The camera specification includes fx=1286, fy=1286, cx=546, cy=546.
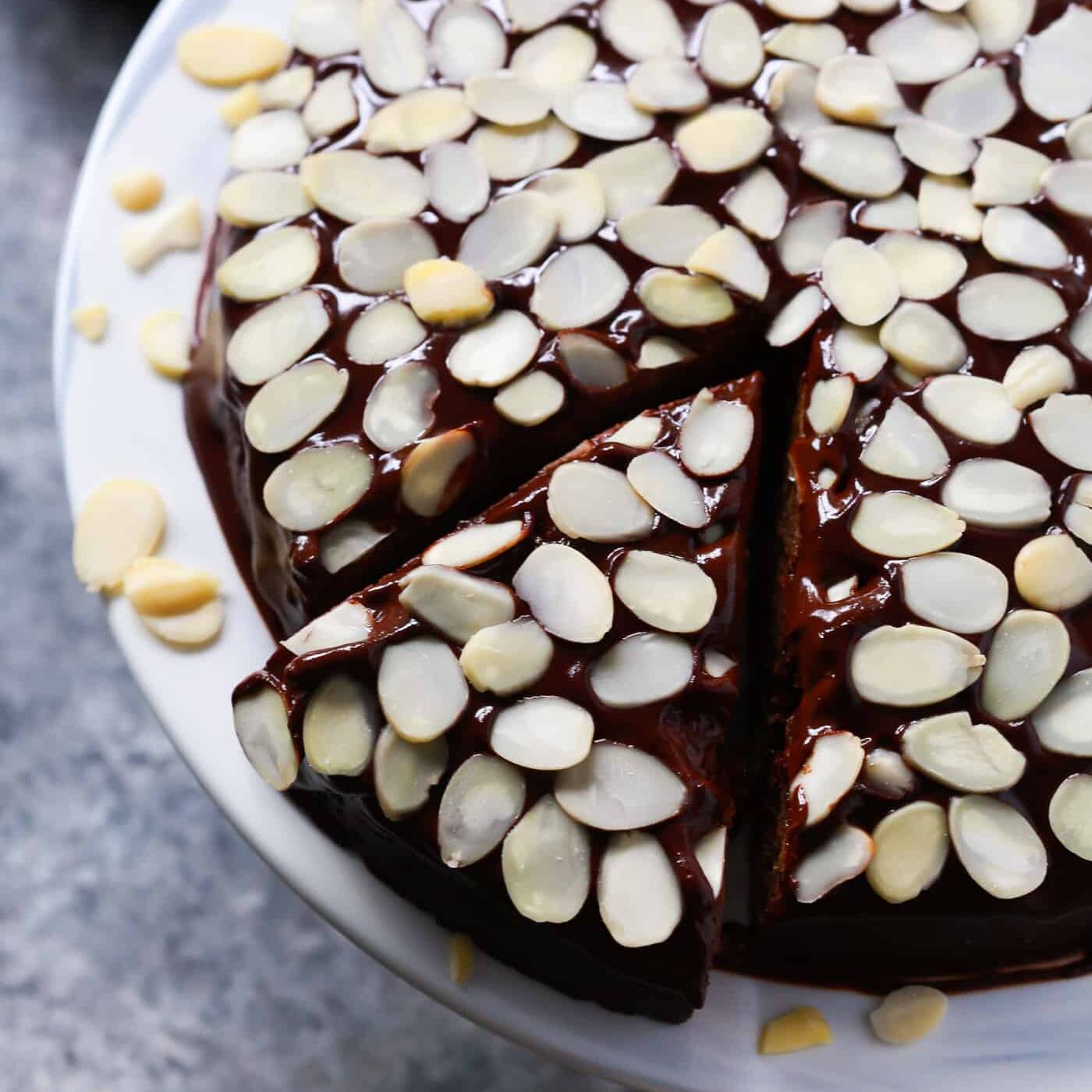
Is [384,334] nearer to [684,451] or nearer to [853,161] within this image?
[684,451]

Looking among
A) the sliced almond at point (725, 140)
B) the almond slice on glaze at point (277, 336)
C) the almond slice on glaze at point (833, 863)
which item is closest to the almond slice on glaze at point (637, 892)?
the almond slice on glaze at point (833, 863)

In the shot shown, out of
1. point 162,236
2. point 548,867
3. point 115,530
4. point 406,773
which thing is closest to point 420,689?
point 406,773

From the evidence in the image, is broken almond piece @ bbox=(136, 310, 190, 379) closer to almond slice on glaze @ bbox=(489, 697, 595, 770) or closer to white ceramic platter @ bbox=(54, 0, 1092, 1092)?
white ceramic platter @ bbox=(54, 0, 1092, 1092)

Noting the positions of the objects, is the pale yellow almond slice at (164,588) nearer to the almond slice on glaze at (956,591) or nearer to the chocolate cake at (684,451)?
the chocolate cake at (684,451)

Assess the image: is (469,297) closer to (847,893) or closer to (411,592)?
(411,592)

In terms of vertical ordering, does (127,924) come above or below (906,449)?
below

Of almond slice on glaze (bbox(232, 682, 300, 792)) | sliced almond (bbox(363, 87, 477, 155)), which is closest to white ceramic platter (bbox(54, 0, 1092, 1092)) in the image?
almond slice on glaze (bbox(232, 682, 300, 792))

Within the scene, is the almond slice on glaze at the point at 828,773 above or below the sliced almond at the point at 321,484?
below
